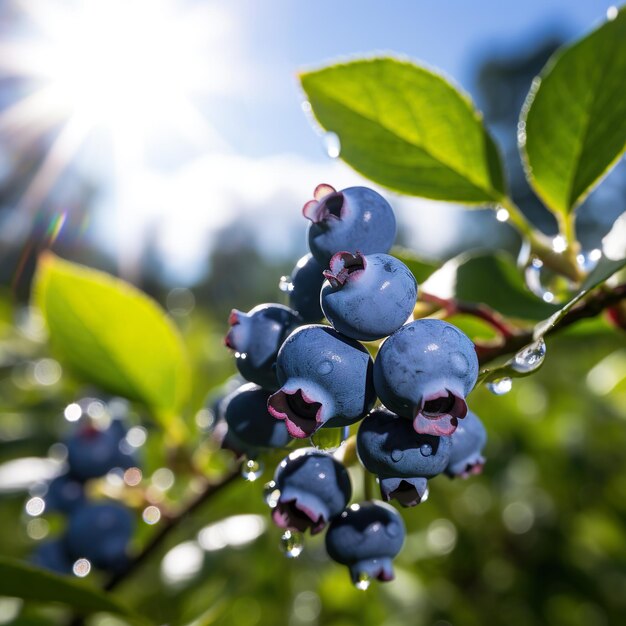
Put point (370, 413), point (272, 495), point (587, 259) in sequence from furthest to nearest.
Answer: point (587, 259)
point (272, 495)
point (370, 413)

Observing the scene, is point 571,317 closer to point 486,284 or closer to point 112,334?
point 486,284

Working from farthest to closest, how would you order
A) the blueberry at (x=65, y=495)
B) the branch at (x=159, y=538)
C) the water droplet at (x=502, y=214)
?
1. the blueberry at (x=65, y=495)
2. the branch at (x=159, y=538)
3. the water droplet at (x=502, y=214)

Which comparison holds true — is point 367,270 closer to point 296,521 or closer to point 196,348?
point 296,521

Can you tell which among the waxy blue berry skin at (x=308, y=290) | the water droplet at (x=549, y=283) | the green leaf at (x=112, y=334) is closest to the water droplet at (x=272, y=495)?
the waxy blue berry skin at (x=308, y=290)

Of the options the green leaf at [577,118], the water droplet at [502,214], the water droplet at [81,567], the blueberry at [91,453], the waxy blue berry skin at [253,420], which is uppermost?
the green leaf at [577,118]

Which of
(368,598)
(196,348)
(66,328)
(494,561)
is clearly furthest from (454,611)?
(66,328)

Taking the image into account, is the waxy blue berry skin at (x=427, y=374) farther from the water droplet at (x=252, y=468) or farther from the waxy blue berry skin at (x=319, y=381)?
the water droplet at (x=252, y=468)

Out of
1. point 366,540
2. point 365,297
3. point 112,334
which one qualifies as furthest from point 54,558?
point 365,297
